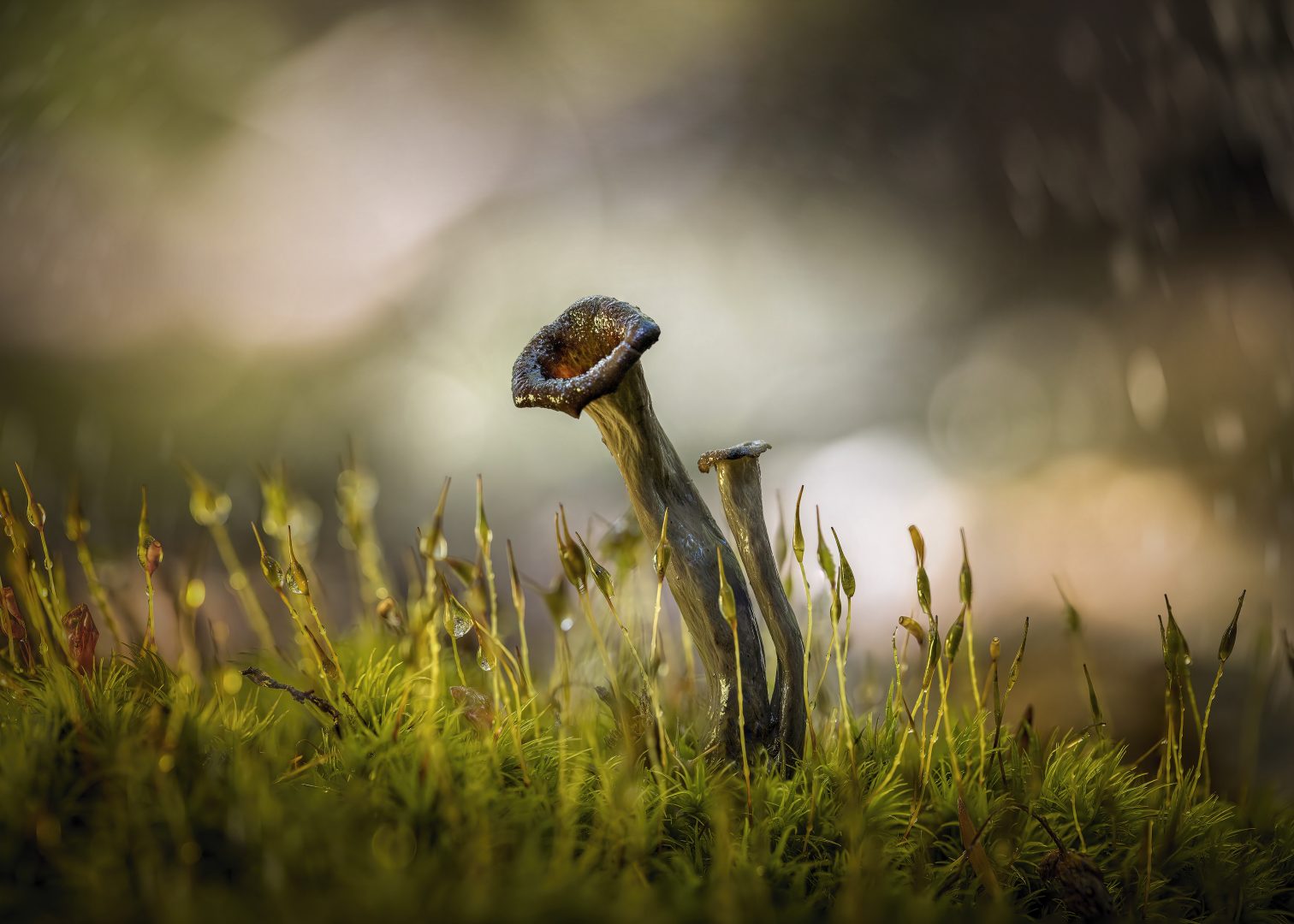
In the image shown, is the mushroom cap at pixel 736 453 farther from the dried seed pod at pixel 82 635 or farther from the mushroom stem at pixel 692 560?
the dried seed pod at pixel 82 635

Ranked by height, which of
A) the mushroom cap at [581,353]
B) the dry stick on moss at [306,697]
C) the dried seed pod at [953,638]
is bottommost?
the dried seed pod at [953,638]

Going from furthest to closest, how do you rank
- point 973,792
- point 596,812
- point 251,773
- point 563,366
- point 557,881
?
point 563,366 → point 973,792 → point 596,812 → point 251,773 → point 557,881

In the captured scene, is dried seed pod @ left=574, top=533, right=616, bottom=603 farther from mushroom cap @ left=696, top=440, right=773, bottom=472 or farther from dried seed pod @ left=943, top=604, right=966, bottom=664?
dried seed pod @ left=943, top=604, right=966, bottom=664

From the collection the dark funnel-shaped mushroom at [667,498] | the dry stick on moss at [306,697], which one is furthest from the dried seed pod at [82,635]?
the dark funnel-shaped mushroom at [667,498]

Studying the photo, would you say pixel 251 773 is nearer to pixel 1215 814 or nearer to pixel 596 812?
pixel 596 812

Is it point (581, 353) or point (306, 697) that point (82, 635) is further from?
point (581, 353)

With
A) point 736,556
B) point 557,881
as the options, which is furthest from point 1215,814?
point 557,881

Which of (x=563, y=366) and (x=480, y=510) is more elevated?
(x=563, y=366)
